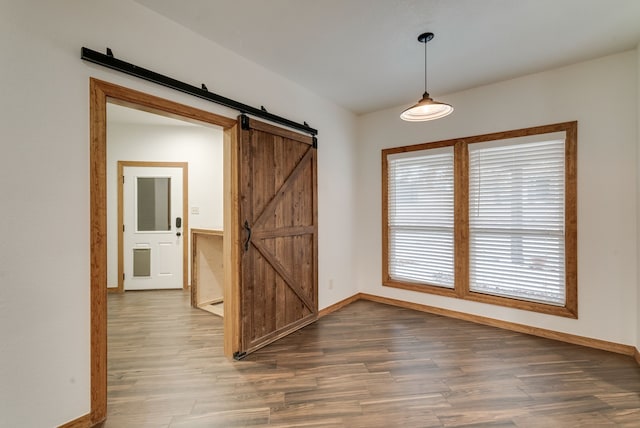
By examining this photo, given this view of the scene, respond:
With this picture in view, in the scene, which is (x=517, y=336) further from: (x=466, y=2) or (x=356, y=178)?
(x=466, y=2)

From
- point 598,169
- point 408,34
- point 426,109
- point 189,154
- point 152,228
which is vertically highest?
point 408,34

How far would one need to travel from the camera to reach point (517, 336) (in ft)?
9.90

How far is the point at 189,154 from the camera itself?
16.6 feet

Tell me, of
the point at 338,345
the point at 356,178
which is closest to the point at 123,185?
the point at 356,178

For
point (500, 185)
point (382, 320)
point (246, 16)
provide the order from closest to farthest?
point (246, 16)
point (500, 185)
point (382, 320)

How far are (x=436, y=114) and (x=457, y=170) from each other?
1464 millimetres

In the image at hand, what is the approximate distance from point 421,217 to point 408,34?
91.0 inches

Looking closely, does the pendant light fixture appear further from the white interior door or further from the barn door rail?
the white interior door

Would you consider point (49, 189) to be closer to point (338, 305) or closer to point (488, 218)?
point (338, 305)

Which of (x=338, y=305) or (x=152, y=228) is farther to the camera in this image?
(x=152, y=228)

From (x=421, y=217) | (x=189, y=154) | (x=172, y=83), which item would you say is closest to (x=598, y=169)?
(x=421, y=217)

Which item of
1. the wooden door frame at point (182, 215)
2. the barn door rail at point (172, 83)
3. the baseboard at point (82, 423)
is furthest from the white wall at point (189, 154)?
the baseboard at point (82, 423)

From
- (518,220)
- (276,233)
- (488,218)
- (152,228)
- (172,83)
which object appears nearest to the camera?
(172,83)

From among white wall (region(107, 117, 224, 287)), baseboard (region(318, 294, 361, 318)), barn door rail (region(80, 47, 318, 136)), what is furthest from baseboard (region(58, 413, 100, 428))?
white wall (region(107, 117, 224, 287))
